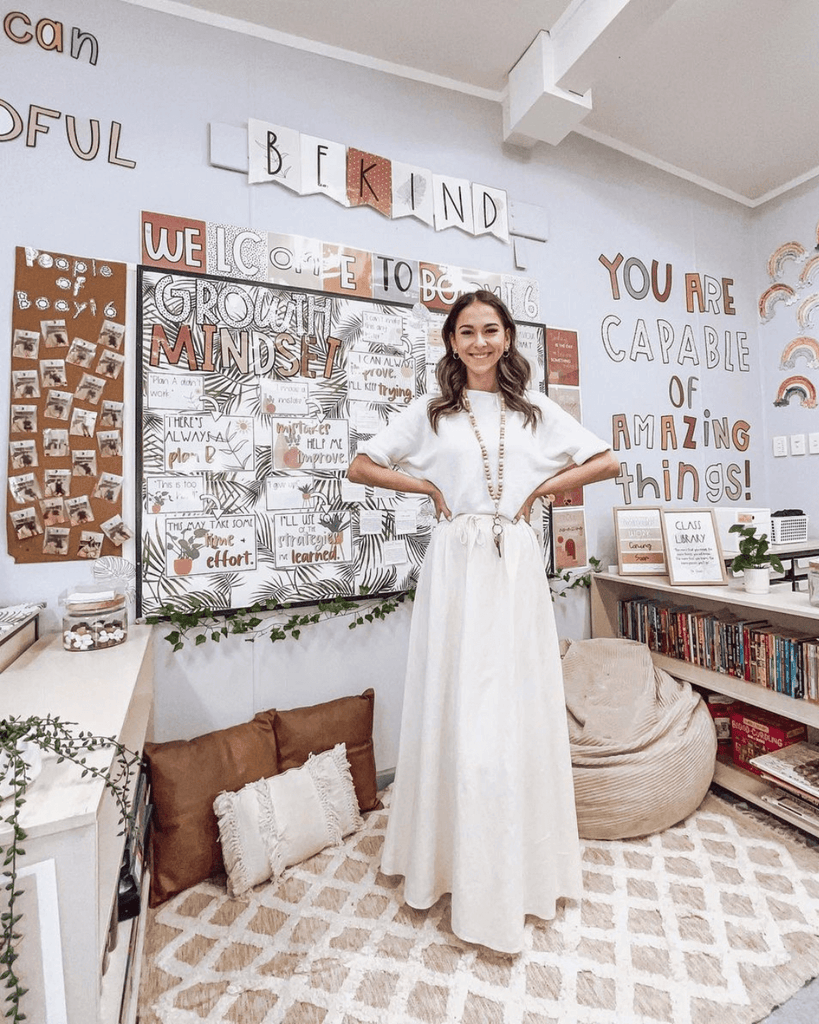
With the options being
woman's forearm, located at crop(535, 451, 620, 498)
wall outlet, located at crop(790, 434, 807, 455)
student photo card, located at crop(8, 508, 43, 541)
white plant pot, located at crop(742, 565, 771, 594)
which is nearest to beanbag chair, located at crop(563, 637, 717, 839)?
white plant pot, located at crop(742, 565, 771, 594)

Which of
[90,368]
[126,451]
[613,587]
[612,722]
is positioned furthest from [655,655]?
[90,368]

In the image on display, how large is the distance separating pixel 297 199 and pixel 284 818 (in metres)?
2.08

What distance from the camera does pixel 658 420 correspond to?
2.79 meters

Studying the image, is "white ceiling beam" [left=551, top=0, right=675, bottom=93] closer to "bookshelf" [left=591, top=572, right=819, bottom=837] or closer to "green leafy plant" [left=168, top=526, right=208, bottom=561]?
"bookshelf" [left=591, top=572, right=819, bottom=837]

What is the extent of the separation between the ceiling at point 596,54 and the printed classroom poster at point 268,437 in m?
0.96

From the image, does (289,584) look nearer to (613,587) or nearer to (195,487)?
(195,487)

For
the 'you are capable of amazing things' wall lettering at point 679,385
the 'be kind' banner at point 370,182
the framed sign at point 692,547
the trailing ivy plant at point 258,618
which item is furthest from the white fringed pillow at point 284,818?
the 'be kind' banner at point 370,182

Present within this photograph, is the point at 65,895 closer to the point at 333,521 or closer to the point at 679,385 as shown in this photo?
the point at 333,521

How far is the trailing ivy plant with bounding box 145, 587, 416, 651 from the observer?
174 cm

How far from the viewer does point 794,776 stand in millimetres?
1801

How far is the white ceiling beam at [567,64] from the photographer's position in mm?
1843

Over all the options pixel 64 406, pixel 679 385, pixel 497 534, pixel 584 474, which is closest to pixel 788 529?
pixel 679 385

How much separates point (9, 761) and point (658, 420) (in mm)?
2859

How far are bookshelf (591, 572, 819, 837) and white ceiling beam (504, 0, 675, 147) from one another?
1946 mm
